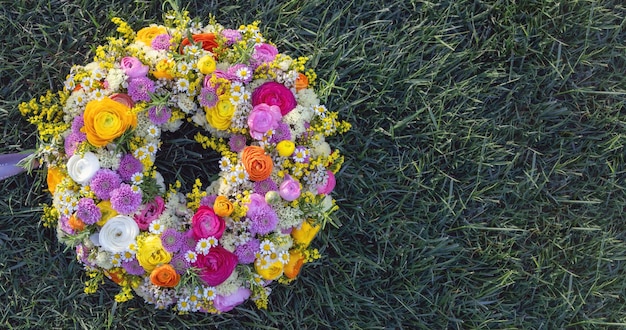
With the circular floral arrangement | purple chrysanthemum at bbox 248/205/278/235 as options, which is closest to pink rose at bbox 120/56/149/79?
the circular floral arrangement

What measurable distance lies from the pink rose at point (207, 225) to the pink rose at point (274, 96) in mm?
433

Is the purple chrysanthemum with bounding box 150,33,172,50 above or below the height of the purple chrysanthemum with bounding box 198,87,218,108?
above

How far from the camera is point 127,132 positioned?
1927mm

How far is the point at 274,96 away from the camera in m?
2.01

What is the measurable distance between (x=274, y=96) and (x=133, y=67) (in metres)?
0.50

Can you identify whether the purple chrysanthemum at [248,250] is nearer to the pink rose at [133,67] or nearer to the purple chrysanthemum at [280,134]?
the purple chrysanthemum at [280,134]

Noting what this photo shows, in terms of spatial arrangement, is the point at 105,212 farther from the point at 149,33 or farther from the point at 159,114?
the point at 149,33

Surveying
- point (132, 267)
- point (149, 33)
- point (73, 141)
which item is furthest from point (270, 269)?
point (149, 33)

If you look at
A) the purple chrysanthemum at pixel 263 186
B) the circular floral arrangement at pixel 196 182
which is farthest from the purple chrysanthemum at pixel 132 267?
the purple chrysanthemum at pixel 263 186

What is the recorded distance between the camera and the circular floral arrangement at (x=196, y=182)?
1903 mm

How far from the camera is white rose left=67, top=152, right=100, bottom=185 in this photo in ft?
6.25

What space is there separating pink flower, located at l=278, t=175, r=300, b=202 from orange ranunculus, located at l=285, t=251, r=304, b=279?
0.24 meters

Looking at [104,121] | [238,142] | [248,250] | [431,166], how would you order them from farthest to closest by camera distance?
[431,166] < [238,142] < [248,250] < [104,121]

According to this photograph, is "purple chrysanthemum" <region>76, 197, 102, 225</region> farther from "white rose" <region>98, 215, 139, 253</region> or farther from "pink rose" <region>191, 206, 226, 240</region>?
"pink rose" <region>191, 206, 226, 240</region>
